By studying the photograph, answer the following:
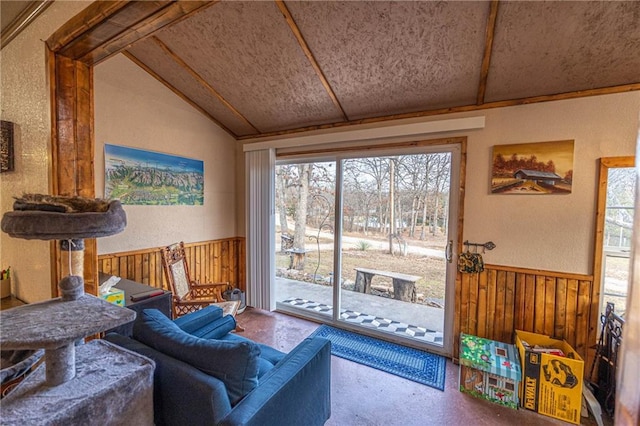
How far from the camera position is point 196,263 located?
3645mm

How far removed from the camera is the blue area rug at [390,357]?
2518mm

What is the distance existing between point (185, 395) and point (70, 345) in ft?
1.68

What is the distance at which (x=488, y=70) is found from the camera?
2.21 metres

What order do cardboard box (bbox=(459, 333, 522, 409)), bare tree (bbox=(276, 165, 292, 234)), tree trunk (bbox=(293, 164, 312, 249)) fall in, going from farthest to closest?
bare tree (bbox=(276, 165, 292, 234)), tree trunk (bbox=(293, 164, 312, 249)), cardboard box (bbox=(459, 333, 522, 409))

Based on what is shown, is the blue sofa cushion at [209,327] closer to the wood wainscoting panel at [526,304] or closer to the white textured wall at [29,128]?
the white textured wall at [29,128]

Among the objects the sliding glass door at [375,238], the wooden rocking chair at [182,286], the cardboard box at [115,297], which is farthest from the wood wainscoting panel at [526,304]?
the cardboard box at [115,297]

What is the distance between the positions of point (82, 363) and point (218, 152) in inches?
121

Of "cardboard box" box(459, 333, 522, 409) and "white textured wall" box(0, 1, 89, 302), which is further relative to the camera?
"cardboard box" box(459, 333, 522, 409)

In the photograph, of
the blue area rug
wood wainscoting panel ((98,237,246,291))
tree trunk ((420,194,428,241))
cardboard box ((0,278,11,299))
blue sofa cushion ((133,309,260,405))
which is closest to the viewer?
blue sofa cushion ((133,309,260,405))

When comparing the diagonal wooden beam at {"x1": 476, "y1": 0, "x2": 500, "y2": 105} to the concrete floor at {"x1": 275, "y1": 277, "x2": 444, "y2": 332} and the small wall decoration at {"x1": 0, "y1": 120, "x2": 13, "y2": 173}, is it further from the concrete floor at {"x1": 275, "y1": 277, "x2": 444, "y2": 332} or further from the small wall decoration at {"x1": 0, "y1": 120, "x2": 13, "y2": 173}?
the small wall decoration at {"x1": 0, "y1": 120, "x2": 13, "y2": 173}

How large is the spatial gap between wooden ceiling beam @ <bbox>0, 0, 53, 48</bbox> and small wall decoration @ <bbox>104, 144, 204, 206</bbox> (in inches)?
40.3

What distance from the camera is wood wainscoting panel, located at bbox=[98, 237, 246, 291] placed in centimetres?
287

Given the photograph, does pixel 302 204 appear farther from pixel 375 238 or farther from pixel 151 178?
pixel 151 178

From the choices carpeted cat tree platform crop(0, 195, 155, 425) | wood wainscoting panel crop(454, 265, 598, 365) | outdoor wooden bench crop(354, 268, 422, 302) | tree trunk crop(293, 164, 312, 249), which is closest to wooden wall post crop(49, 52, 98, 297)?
carpeted cat tree platform crop(0, 195, 155, 425)
